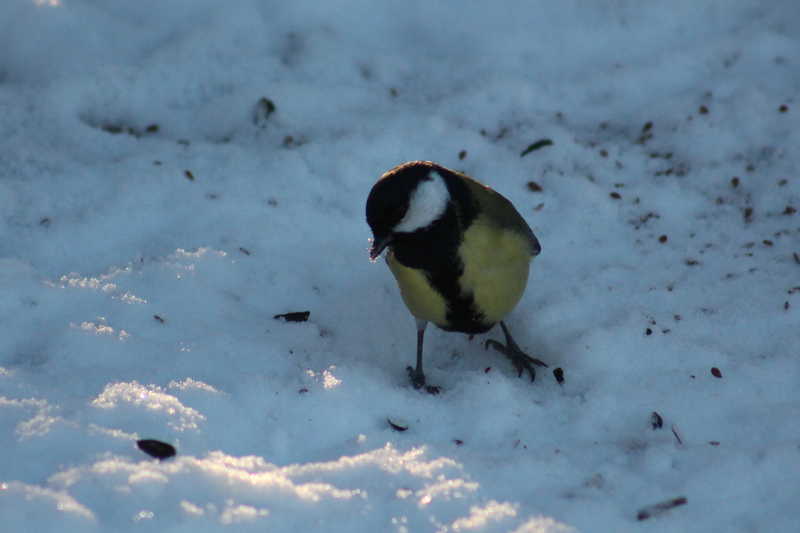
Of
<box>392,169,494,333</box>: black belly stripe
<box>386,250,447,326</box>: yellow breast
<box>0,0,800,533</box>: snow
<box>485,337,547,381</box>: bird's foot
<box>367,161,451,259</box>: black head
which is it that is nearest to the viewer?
<box>0,0,800,533</box>: snow

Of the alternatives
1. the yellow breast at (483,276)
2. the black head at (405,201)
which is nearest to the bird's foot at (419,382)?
the yellow breast at (483,276)

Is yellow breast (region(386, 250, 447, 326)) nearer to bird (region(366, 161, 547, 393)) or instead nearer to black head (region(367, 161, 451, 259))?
bird (region(366, 161, 547, 393))

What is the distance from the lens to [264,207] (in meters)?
3.17

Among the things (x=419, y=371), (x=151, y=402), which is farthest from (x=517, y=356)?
(x=151, y=402)

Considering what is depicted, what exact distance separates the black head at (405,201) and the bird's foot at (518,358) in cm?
68

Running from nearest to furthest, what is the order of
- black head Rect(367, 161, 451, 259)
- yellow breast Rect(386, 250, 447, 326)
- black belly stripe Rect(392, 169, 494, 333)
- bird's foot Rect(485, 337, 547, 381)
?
black head Rect(367, 161, 451, 259)
black belly stripe Rect(392, 169, 494, 333)
yellow breast Rect(386, 250, 447, 326)
bird's foot Rect(485, 337, 547, 381)

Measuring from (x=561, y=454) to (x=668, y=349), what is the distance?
612 millimetres

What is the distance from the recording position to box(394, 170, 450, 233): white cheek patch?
2188mm

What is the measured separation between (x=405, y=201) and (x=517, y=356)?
0.80m

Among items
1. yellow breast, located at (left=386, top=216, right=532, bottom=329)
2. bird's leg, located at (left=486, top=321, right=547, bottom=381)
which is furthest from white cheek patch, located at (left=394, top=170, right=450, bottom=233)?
bird's leg, located at (left=486, top=321, right=547, bottom=381)

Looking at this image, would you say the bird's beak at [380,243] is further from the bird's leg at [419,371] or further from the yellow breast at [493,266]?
the bird's leg at [419,371]

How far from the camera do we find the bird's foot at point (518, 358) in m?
2.66

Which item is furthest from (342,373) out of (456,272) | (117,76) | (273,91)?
(117,76)

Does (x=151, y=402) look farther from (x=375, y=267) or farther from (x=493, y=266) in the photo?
(x=375, y=267)
